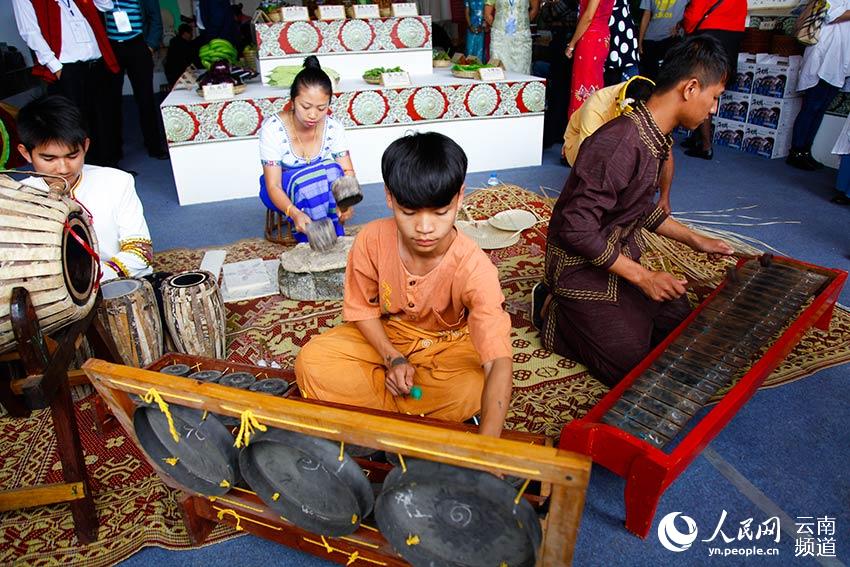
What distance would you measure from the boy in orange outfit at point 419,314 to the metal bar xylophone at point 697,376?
0.41 meters

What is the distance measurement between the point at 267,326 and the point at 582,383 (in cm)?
165

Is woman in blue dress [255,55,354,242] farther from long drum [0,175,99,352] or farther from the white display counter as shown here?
long drum [0,175,99,352]

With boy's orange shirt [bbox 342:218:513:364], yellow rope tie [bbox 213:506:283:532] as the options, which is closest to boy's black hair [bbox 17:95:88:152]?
boy's orange shirt [bbox 342:218:513:364]

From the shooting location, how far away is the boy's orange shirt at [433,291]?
1.78 m

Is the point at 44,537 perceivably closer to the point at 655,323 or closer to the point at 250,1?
the point at 655,323

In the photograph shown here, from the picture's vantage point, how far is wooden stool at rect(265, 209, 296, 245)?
413 centimetres

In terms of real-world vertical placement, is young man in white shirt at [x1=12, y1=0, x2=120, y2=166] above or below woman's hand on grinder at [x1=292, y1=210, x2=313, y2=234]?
above

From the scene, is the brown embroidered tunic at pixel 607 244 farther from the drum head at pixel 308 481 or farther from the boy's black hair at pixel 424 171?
the drum head at pixel 308 481

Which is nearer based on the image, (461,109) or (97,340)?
(97,340)

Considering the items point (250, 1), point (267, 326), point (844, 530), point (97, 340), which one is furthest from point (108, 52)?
point (250, 1)

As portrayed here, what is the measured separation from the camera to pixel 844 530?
1843 mm

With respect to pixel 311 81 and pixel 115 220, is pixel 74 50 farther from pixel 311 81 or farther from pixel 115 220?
pixel 115 220

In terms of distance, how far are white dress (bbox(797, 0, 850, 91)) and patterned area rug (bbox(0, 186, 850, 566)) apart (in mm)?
2888

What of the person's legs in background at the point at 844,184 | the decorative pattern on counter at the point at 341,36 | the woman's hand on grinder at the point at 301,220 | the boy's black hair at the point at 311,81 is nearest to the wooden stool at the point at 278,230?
the woman's hand on grinder at the point at 301,220
